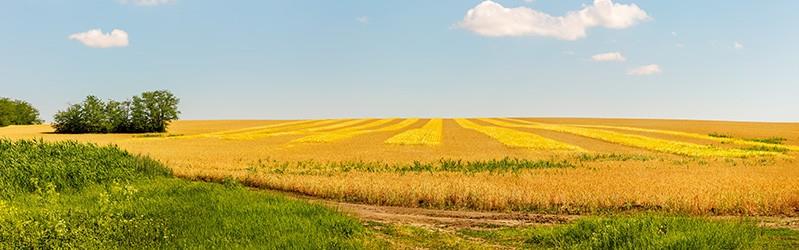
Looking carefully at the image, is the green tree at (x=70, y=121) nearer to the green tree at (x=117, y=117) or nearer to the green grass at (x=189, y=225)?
the green tree at (x=117, y=117)

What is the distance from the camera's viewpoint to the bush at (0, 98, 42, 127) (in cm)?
12350

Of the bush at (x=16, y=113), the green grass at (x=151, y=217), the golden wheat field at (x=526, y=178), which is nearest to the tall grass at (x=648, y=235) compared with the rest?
the green grass at (x=151, y=217)

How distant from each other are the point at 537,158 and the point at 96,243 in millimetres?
33385

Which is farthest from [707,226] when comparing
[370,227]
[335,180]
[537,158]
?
[537,158]

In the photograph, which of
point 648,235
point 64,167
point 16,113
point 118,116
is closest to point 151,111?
point 118,116

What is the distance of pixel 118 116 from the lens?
9419cm

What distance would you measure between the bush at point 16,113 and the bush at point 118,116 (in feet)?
121

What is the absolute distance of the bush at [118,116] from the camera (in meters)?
93.2

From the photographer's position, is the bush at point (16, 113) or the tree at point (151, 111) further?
the bush at point (16, 113)

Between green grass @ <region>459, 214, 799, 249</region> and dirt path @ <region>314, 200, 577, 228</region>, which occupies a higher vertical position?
green grass @ <region>459, 214, 799, 249</region>

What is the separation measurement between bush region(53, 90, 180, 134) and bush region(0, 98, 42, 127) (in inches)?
1457

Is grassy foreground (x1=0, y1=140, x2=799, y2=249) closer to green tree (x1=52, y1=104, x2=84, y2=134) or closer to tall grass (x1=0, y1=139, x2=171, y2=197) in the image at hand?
tall grass (x1=0, y1=139, x2=171, y2=197)

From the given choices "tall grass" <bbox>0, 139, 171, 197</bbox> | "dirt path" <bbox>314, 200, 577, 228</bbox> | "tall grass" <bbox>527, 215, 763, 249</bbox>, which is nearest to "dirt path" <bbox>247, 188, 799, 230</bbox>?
"dirt path" <bbox>314, 200, 577, 228</bbox>

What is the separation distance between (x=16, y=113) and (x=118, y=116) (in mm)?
54106
